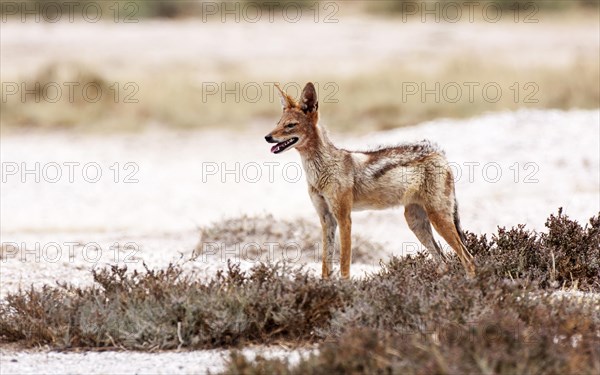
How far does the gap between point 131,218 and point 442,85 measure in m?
10.4

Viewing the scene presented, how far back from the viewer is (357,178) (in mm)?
8664

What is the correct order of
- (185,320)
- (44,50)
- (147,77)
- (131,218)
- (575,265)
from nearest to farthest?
1. (185,320)
2. (575,265)
3. (131,218)
4. (147,77)
5. (44,50)

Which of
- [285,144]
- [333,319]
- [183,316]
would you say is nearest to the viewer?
[333,319]

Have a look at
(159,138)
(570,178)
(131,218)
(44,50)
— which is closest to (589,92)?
(570,178)

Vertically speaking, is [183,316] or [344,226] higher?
[344,226]

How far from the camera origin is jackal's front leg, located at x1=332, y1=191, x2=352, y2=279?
8.41 m

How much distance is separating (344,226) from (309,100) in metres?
0.99

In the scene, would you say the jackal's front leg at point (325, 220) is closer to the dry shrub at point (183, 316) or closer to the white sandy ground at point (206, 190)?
the dry shrub at point (183, 316)

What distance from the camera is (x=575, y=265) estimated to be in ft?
29.6

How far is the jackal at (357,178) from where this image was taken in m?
8.45

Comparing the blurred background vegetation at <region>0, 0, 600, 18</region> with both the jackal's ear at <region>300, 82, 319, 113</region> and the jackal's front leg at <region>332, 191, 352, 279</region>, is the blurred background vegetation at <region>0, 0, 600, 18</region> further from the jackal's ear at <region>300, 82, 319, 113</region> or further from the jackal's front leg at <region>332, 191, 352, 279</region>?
the jackal's front leg at <region>332, 191, 352, 279</region>

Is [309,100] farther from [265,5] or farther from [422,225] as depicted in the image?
[265,5]

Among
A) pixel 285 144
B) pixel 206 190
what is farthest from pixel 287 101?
pixel 206 190

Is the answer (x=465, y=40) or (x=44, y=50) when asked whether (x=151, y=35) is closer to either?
(x=44, y=50)
